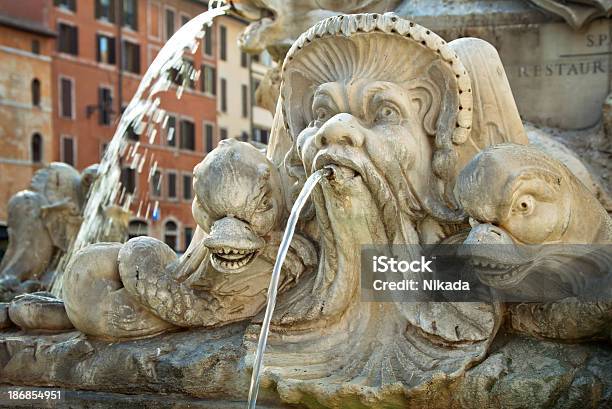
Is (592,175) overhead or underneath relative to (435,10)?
underneath

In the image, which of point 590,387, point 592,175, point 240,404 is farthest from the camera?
point 592,175

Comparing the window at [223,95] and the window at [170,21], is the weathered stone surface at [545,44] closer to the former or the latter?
the window at [170,21]

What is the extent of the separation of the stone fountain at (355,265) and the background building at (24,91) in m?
42.7

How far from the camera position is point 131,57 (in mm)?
53562

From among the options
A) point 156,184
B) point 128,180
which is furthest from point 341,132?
point 156,184

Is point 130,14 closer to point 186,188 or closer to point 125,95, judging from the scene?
point 125,95

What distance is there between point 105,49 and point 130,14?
2142 millimetres

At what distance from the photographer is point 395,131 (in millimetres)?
4395

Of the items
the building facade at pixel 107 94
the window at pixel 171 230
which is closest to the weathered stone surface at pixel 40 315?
the building facade at pixel 107 94

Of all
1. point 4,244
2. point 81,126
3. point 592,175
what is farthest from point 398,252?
point 81,126

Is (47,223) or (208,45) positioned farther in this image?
(208,45)

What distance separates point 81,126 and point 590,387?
48226mm

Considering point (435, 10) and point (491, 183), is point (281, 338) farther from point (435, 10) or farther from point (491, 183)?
point (435, 10)

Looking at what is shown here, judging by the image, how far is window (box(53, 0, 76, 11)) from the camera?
164 ft
